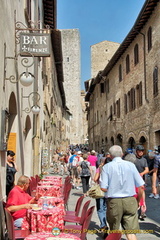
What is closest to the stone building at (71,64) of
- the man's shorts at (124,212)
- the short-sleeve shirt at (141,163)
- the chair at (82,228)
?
the short-sleeve shirt at (141,163)

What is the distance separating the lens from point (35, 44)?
26.4 ft

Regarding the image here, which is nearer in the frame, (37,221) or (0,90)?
(37,221)

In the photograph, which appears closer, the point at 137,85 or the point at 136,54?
the point at 137,85

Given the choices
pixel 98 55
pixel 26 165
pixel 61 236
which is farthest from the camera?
pixel 98 55

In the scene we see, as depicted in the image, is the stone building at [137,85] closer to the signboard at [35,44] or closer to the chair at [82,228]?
the signboard at [35,44]

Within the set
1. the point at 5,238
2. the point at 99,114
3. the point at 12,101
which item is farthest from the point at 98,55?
the point at 5,238

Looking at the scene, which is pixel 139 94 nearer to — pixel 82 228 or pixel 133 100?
pixel 133 100

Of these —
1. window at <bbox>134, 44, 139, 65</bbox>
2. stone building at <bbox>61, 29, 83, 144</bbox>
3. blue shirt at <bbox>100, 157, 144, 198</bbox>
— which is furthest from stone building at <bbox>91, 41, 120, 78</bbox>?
blue shirt at <bbox>100, 157, 144, 198</bbox>

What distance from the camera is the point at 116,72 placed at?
25.0 m

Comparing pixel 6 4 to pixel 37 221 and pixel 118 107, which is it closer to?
pixel 37 221

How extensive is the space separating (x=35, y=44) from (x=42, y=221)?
5033 millimetres

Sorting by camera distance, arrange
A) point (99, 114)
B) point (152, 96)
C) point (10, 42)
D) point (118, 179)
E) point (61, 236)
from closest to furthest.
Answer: point (61, 236)
point (118, 179)
point (10, 42)
point (152, 96)
point (99, 114)

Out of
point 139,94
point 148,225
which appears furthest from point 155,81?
point 148,225

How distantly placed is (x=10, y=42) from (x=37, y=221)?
479 centimetres
